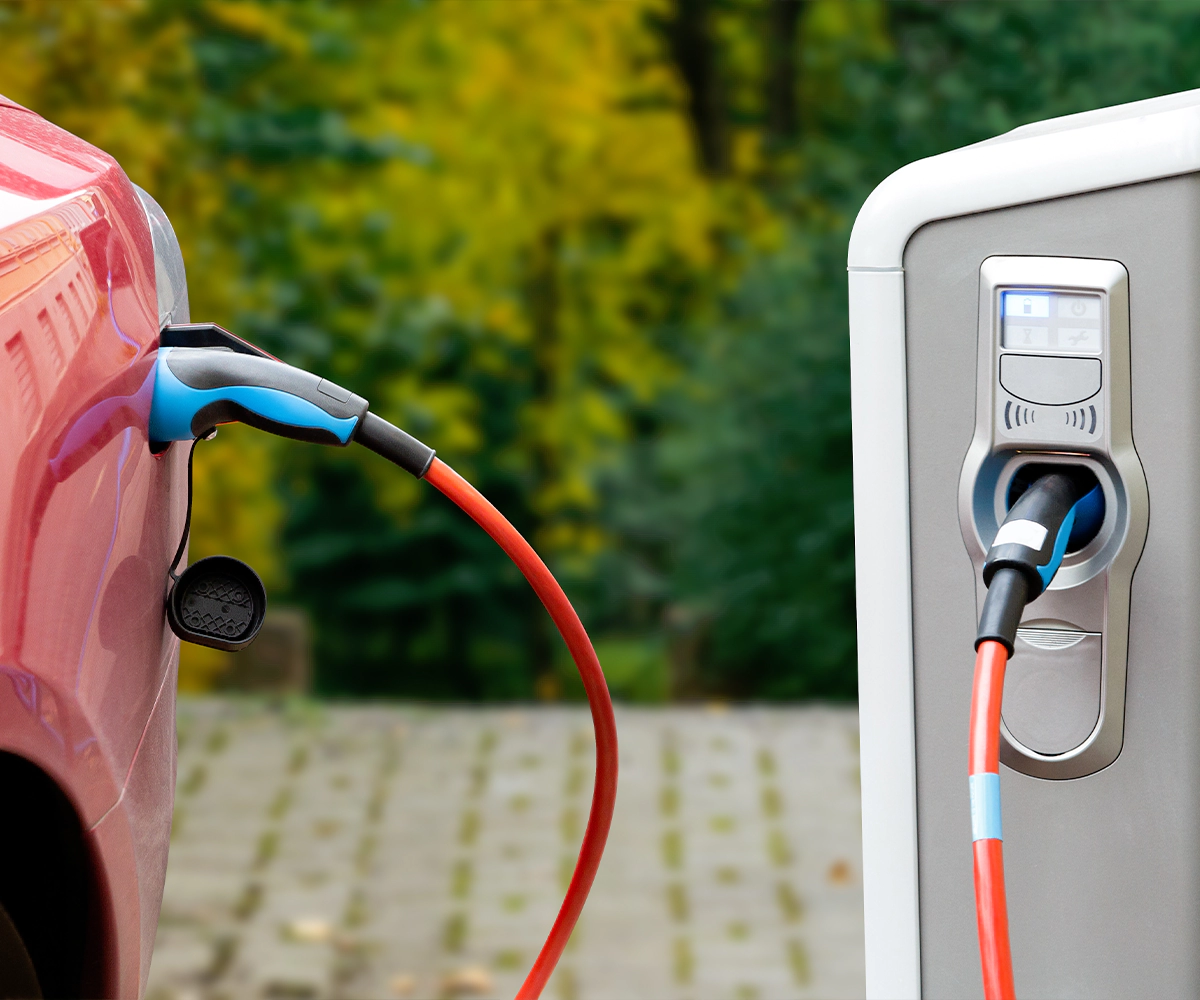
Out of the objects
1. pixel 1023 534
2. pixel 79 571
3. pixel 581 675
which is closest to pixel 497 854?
pixel 581 675

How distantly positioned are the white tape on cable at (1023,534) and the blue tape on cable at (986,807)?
20 centimetres

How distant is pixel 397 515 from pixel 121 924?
4.35 m

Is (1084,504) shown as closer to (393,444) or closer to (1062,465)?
(1062,465)

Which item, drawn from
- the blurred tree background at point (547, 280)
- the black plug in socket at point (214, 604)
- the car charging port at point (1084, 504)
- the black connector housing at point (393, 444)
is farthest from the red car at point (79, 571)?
the blurred tree background at point (547, 280)

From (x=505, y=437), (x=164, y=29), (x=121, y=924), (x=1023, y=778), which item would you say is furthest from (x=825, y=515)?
(x=121, y=924)

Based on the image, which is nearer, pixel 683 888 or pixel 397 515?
pixel 683 888

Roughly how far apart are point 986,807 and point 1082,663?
25 centimetres

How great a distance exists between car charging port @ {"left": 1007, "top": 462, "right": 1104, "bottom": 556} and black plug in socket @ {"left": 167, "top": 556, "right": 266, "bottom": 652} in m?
0.69

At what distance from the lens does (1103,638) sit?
1.39 m

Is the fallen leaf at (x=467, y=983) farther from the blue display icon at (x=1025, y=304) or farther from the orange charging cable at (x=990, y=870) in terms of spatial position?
the blue display icon at (x=1025, y=304)

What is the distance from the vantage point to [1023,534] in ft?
4.32

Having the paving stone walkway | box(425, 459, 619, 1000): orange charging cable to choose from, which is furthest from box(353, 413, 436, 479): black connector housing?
the paving stone walkway

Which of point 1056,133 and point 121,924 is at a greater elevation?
point 1056,133

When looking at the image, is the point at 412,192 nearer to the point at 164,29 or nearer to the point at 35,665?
the point at 164,29
